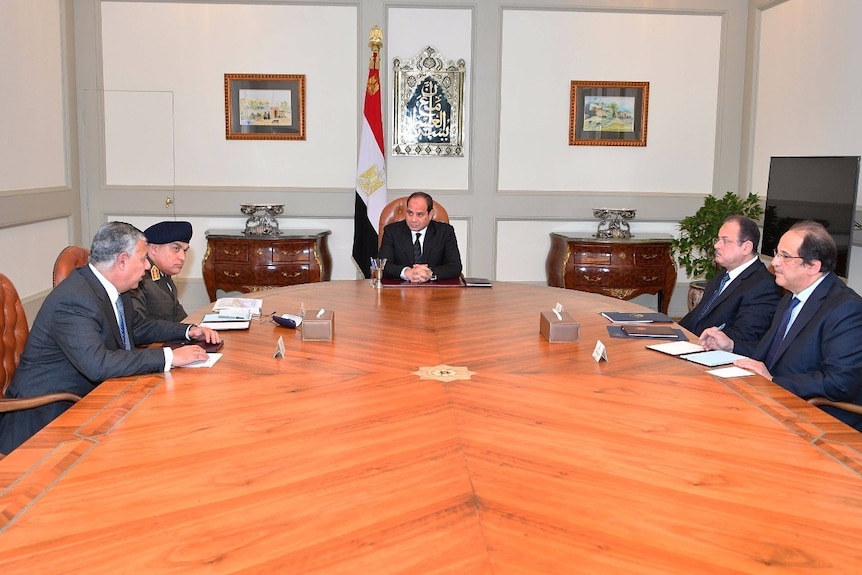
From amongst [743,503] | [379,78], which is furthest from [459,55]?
[743,503]

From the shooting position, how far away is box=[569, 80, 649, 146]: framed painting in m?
6.98

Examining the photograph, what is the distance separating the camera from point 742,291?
12.1 ft

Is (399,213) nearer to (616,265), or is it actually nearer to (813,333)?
(616,265)

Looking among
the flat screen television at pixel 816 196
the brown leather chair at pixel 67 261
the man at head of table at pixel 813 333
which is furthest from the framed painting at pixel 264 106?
the man at head of table at pixel 813 333

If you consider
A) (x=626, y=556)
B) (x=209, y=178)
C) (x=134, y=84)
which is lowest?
(x=626, y=556)

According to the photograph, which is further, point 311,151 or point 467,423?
point 311,151

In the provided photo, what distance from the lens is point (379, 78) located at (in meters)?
6.68

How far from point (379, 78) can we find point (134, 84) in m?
2.06

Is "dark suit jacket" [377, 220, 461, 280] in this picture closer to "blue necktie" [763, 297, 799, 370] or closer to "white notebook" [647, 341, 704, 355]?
"white notebook" [647, 341, 704, 355]

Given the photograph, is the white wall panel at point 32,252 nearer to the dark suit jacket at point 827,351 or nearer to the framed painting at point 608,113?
the framed painting at point 608,113

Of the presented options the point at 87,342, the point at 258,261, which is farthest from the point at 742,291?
the point at 258,261

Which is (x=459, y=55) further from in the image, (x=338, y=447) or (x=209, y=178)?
(x=338, y=447)

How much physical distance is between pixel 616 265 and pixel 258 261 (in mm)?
2871

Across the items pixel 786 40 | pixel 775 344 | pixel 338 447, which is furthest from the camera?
pixel 786 40
